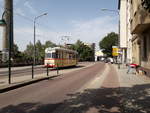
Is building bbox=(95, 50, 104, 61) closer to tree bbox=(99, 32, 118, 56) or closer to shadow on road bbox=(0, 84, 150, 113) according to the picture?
tree bbox=(99, 32, 118, 56)

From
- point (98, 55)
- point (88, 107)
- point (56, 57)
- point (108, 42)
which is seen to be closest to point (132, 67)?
point (56, 57)

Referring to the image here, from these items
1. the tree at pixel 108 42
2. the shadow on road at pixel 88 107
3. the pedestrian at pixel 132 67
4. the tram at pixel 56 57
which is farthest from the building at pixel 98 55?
the shadow on road at pixel 88 107

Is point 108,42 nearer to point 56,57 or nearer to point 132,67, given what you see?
point 56,57

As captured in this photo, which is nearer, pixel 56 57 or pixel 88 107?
pixel 88 107

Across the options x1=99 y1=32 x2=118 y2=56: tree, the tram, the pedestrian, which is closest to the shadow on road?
the pedestrian

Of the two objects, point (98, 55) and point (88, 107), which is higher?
point (98, 55)

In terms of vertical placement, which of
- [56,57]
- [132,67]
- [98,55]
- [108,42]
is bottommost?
[132,67]

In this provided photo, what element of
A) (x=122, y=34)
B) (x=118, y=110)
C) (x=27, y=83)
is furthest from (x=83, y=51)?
(x=118, y=110)

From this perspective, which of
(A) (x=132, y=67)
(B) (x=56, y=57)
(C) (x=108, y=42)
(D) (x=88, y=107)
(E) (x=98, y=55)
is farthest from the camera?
(E) (x=98, y=55)

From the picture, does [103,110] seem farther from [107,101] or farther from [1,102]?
[1,102]

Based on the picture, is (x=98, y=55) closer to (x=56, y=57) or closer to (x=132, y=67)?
(x=56, y=57)

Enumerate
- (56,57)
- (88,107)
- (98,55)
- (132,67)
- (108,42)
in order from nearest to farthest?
(88,107), (132,67), (56,57), (108,42), (98,55)

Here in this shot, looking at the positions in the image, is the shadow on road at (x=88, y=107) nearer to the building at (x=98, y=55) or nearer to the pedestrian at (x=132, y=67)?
the pedestrian at (x=132, y=67)

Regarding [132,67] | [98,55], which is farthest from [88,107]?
[98,55]
